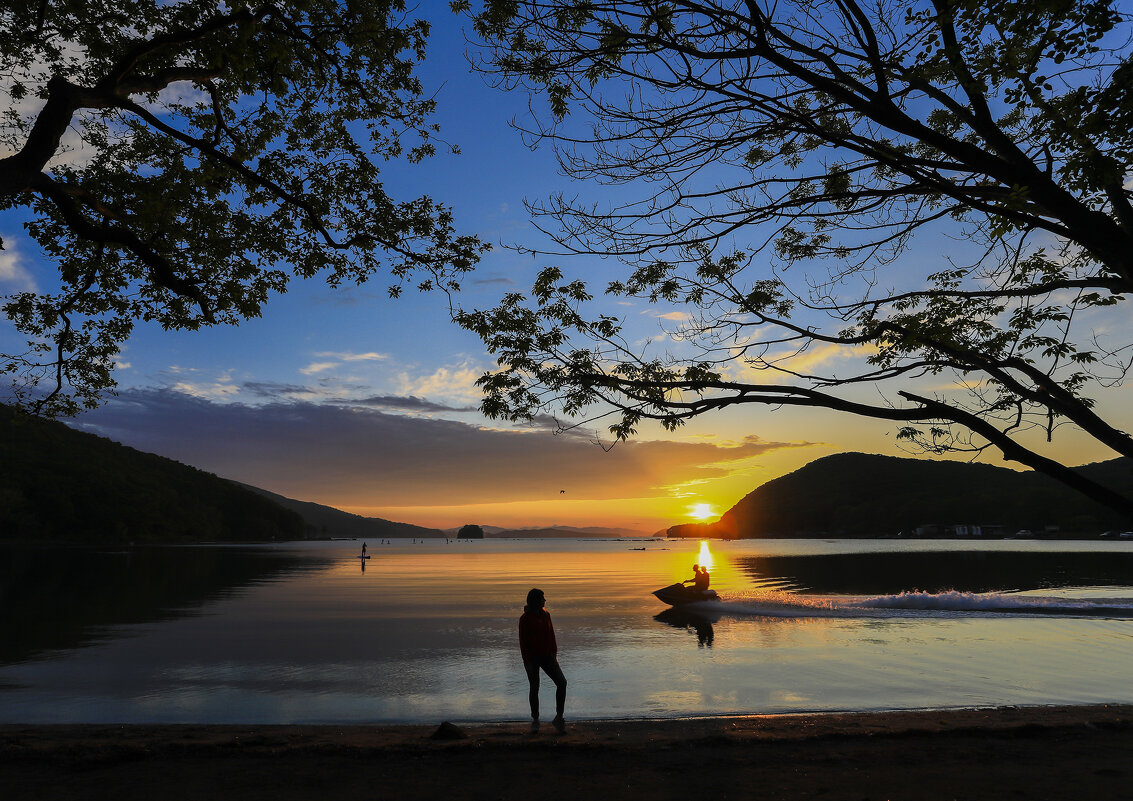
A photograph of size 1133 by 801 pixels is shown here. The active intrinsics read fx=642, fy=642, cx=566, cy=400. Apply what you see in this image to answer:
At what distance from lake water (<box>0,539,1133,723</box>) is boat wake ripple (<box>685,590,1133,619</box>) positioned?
0.16 metres

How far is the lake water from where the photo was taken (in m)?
14.7

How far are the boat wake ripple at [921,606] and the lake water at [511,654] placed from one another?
16 centimetres

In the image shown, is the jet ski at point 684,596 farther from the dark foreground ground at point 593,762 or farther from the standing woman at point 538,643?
the standing woman at point 538,643

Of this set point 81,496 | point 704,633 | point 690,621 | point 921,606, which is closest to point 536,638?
point 704,633

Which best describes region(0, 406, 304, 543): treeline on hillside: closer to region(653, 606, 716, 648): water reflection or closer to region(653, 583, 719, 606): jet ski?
region(653, 583, 719, 606): jet ski

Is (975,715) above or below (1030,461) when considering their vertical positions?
below

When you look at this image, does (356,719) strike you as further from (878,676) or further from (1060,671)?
(1060,671)

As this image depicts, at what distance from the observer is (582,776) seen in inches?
332

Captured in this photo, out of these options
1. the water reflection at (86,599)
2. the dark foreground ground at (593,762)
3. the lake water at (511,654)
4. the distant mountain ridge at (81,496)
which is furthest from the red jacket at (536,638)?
the distant mountain ridge at (81,496)

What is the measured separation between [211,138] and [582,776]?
563 inches

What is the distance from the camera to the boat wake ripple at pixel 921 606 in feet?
109

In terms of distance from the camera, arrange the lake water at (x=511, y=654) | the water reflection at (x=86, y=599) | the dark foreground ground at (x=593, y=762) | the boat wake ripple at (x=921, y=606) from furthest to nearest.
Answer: the boat wake ripple at (x=921, y=606) → the water reflection at (x=86, y=599) → the lake water at (x=511, y=654) → the dark foreground ground at (x=593, y=762)

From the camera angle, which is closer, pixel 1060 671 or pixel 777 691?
pixel 777 691

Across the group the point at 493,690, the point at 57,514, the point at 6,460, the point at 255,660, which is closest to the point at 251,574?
the point at 255,660
